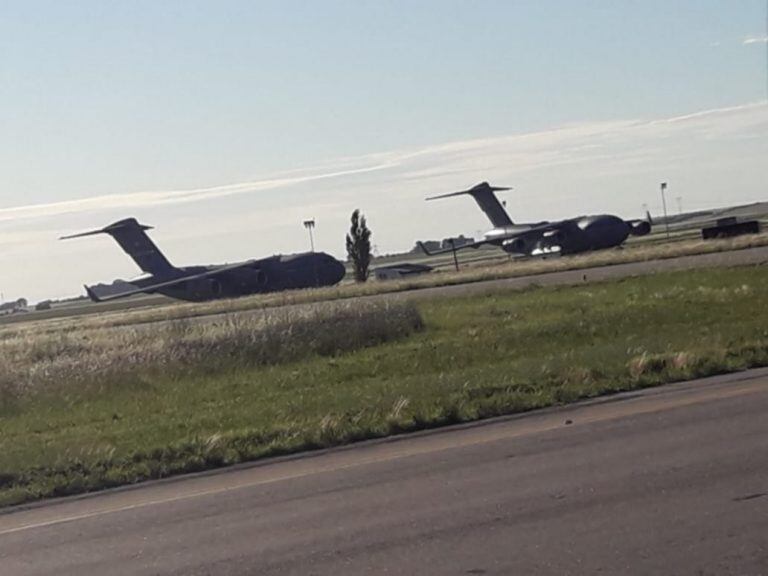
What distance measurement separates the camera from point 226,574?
8062mm

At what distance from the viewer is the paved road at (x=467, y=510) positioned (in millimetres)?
7742

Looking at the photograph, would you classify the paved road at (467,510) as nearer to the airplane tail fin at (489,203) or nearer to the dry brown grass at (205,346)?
the dry brown grass at (205,346)

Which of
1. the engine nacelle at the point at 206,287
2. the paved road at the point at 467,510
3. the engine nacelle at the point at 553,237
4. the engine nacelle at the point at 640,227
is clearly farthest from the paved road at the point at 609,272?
the paved road at the point at 467,510

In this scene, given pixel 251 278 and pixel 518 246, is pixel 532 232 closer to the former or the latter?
pixel 518 246

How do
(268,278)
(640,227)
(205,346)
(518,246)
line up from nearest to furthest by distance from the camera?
(205,346)
(268,278)
(518,246)
(640,227)

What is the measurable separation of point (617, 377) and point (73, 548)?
8702mm

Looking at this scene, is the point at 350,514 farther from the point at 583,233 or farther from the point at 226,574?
the point at 583,233

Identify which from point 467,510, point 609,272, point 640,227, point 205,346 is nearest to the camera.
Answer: point 467,510

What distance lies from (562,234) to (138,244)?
22179 millimetres

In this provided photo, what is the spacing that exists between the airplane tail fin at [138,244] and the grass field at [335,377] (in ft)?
119

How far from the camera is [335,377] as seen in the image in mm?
20859

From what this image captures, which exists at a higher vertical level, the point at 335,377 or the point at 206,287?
the point at 206,287

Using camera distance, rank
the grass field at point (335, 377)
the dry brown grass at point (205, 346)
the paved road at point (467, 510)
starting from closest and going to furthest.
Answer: the paved road at point (467, 510)
the grass field at point (335, 377)
the dry brown grass at point (205, 346)

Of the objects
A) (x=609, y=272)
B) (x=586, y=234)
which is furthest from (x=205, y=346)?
(x=586, y=234)
